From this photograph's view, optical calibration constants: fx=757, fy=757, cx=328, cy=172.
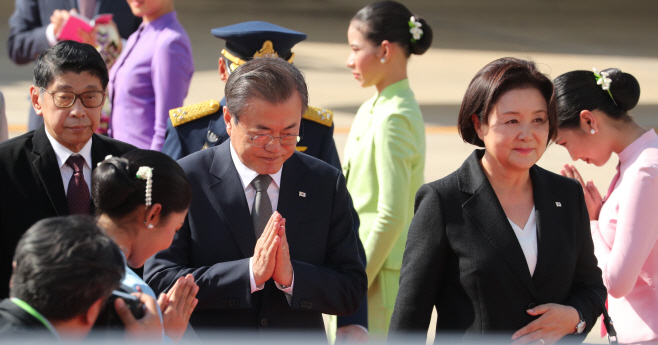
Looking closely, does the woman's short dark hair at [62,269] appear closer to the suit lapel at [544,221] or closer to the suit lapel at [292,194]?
the suit lapel at [292,194]

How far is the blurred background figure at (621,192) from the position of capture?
259cm

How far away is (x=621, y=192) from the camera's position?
2.70 metres

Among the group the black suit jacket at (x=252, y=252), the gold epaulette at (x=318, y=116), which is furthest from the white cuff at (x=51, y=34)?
the black suit jacket at (x=252, y=252)

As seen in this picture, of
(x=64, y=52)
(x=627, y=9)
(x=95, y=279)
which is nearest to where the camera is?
(x=95, y=279)

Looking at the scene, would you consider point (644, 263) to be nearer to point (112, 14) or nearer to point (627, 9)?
point (112, 14)

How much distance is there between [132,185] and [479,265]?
1.03 meters

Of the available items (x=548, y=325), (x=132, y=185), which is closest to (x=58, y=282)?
(x=132, y=185)

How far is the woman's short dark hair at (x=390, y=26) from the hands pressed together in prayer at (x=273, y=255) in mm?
1663

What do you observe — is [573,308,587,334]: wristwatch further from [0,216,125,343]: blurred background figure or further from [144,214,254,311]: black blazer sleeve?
[0,216,125,343]: blurred background figure

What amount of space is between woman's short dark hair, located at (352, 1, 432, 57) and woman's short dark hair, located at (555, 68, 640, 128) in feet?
3.12

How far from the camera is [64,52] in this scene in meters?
2.46

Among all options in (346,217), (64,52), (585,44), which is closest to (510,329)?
(346,217)

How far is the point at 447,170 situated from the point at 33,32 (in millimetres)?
5018

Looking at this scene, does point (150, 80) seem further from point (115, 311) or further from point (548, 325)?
point (548, 325)
